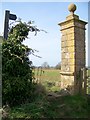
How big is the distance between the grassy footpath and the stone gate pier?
0.80 m

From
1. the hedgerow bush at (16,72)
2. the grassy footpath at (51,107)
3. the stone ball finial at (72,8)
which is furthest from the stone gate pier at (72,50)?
the hedgerow bush at (16,72)

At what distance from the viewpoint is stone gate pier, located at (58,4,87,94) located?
6754 millimetres

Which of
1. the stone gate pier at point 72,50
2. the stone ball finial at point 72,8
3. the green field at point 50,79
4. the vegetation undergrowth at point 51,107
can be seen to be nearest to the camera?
the vegetation undergrowth at point 51,107

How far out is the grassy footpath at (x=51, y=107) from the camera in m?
4.68

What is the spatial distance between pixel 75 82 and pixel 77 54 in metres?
0.95

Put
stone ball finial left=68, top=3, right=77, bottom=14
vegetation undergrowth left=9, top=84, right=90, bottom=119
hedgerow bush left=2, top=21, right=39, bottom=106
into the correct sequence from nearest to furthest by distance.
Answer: vegetation undergrowth left=9, top=84, right=90, bottom=119, hedgerow bush left=2, top=21, right=39, bottom=106, stone ball finial left=68, top=3, right=77, bottom=14

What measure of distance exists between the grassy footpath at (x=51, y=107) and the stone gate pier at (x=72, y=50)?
2.64 feet

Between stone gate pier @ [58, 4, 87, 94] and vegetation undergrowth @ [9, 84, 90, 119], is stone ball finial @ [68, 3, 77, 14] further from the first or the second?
vegetation undergrowth @ [9, 84, 90, 119]

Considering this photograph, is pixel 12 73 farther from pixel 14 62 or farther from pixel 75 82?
pixel 75 82

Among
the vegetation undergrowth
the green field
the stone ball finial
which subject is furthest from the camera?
the stone ball finial

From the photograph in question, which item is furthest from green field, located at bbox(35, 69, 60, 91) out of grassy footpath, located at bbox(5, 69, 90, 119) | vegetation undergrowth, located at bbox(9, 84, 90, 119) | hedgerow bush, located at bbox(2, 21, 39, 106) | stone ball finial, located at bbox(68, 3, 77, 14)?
stone ball finial, located at bbox(68, 3, 77, 14)

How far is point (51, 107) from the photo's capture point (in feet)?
17.1

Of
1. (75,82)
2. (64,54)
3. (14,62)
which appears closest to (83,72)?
(75,82)

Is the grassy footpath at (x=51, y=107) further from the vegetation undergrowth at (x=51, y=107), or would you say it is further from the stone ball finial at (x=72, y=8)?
the stone ball finial at (x=72, y=8)
